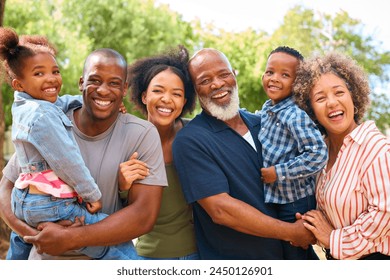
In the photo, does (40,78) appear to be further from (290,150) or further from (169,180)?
(290,150)

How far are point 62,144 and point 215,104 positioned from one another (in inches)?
42.4

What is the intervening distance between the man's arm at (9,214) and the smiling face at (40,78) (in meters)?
0.60

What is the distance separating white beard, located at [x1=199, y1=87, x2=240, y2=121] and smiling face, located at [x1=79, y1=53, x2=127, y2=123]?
24.1 inches

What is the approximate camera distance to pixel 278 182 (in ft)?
10.7

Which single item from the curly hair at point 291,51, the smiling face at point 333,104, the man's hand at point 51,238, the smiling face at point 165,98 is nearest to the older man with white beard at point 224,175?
the smiling face at point 165,98

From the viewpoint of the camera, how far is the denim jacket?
2.85 metres

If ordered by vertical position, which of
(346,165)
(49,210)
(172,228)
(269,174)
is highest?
(346,165)

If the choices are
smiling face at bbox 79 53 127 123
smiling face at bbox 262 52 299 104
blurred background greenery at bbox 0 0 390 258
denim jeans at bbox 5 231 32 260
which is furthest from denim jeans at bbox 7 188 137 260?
blurred background greenery at bbox 0 0 390 258

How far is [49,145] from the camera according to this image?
9.34 ft

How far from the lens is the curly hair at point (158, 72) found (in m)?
3.65

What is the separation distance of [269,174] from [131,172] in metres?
0.84

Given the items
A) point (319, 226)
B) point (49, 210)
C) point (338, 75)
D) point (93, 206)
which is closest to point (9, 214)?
point (49, 210)
